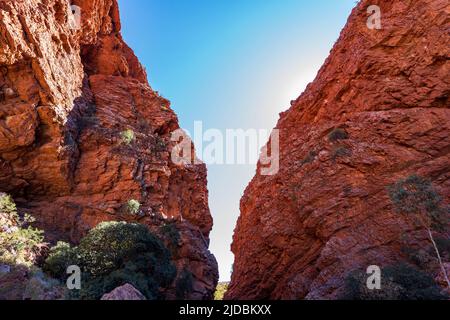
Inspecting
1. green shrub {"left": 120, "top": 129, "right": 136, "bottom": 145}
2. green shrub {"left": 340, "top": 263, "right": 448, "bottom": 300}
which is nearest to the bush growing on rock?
green shrub {"left": 120, "top": 129, "right": 136, "bottom": 145}

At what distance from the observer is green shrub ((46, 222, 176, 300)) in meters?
14.5

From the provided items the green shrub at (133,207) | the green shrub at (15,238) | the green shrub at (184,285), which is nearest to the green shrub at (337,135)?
the green shrub at (184,285)

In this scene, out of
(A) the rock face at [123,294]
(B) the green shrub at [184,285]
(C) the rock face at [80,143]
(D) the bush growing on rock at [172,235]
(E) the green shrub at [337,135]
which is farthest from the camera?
(D) the bush growing on rock at [172,235]

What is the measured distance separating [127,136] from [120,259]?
40.1 feet

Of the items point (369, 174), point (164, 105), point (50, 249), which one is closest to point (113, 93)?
point (164, 105)

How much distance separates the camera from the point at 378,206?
662 inches

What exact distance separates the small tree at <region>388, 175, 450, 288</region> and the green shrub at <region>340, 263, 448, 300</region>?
1.82 meters

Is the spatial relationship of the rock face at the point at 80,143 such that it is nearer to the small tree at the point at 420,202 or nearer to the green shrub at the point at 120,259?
the green shrub at the point at 120,259

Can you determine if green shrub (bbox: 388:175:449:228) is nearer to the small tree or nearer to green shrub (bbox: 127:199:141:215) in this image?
the small tree

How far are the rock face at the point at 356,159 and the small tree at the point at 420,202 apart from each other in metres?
1.35

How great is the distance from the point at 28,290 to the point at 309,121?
20.8 m

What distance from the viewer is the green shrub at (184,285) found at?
805 inches

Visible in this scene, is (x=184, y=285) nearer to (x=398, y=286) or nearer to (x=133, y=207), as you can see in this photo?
(x=133, y=207)
